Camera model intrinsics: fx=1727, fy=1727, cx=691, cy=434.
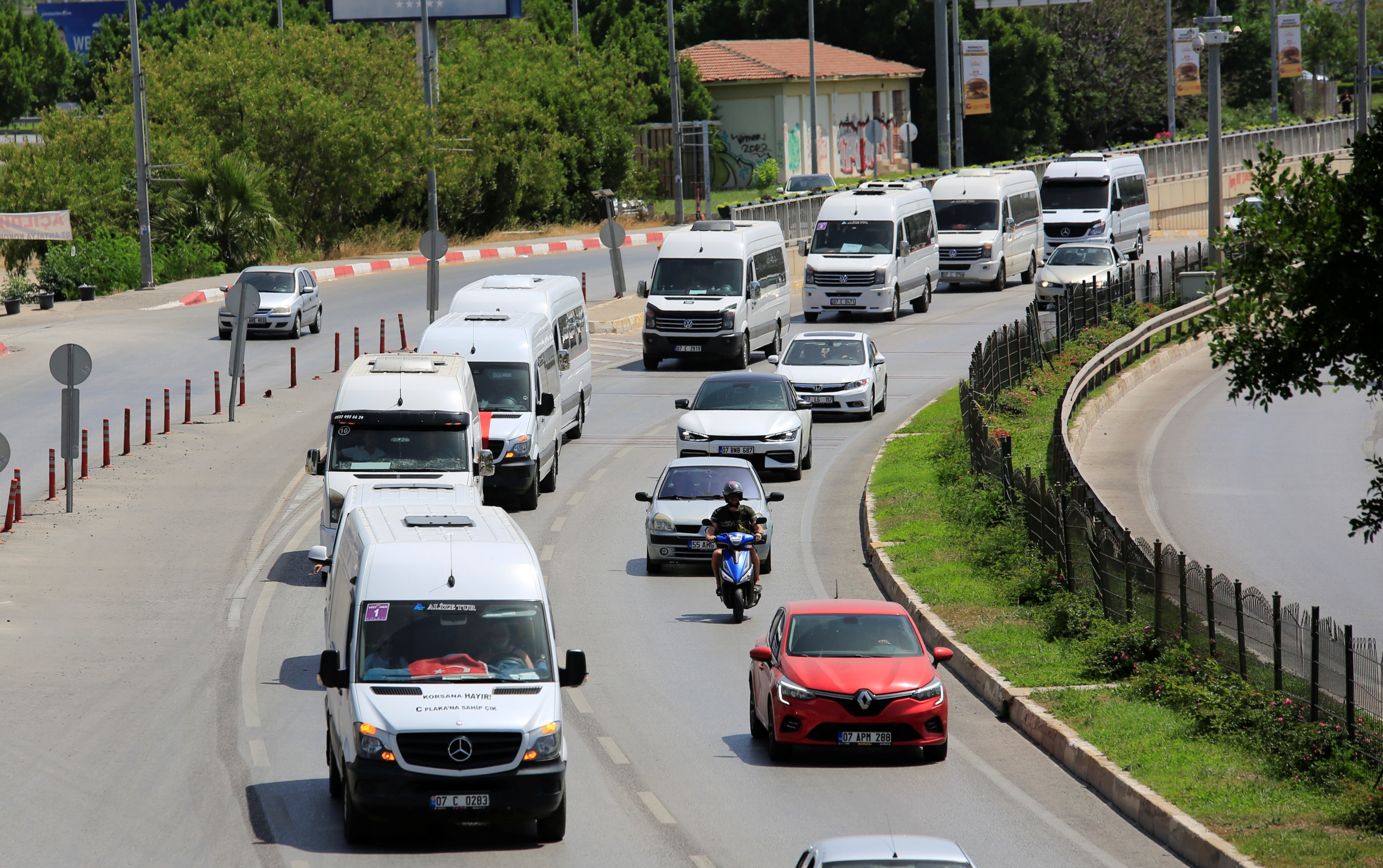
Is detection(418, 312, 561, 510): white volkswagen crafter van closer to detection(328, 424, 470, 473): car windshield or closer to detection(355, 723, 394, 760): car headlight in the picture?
detection(328, 424, 470, 473): car windshield

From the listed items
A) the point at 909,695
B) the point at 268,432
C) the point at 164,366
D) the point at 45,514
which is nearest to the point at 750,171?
the point at 164,366

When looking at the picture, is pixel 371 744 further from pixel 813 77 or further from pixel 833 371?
pixel 813 77

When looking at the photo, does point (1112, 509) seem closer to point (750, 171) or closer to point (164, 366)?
point (164, 366)

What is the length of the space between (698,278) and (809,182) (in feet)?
122

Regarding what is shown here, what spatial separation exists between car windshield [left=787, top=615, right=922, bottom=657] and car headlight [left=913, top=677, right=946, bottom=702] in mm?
565

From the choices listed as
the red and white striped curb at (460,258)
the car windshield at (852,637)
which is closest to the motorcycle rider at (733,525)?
the car windshield at (852,637)

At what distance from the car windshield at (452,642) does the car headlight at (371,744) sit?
0.55 metres

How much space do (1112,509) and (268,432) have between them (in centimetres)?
1451

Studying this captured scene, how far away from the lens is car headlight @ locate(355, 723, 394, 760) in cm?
1116

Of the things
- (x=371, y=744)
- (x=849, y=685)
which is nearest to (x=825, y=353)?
(x=849, y=685)

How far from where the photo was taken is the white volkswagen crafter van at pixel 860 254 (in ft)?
141

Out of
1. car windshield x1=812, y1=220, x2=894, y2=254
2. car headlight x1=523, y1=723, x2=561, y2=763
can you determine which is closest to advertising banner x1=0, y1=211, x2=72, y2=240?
car windshield x1=812, y1=220, x2=894, y2=254

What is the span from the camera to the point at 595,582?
21.2 metres

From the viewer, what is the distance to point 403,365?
73.4 ft
